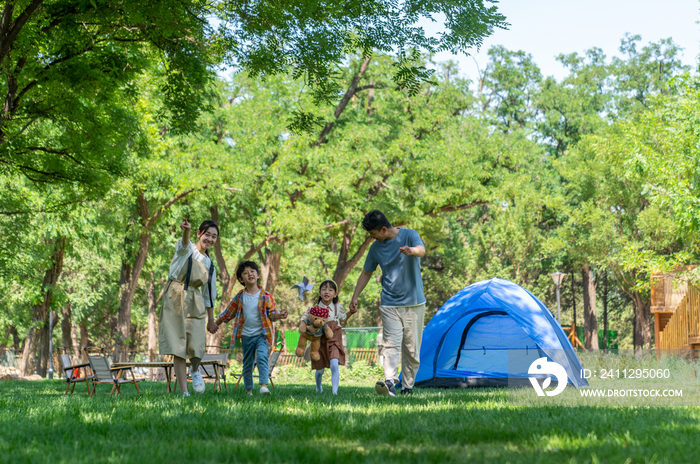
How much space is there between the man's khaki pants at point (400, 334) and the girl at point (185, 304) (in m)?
2.04

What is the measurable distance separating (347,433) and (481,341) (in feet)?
28.5

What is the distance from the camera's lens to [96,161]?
38.8 feet

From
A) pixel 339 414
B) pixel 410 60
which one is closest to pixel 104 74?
pixel 410 60

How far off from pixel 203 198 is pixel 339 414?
1616 cm

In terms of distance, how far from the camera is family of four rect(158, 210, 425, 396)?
7.33 meters

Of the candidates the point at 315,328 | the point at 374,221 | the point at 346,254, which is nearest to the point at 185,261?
the point at 315,328

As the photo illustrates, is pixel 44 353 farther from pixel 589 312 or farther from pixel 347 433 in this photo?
pixel 589 312

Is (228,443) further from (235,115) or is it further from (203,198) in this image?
(235,115)

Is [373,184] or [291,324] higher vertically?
[373,184]

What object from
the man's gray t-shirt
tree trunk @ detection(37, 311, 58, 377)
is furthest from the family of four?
tree trunk @ detection(37, 311, 58, 377)

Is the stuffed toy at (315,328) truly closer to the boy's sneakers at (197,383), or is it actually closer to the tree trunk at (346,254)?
the boy's sneakers at (197,383)

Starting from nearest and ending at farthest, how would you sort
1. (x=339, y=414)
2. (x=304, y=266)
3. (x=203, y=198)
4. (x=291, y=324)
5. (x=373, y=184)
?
(x=339, y=414), (x=203, y=198), (x=373, y=184), (x=304, y=266), (x=291, y=324)

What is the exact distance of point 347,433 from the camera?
162 inches

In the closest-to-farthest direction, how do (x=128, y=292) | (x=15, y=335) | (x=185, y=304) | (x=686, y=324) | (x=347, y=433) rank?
(x=347, y=433) → (x=185, y=304) → (x=686, y=324) → (x=128, y=292) → (x=15, y=335)
